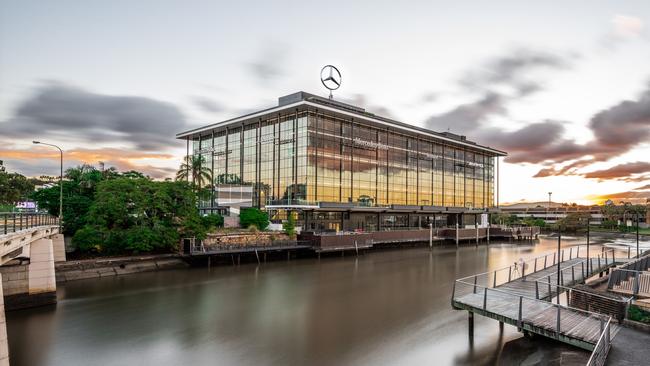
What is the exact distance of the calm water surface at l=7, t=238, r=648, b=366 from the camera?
18.4 metres

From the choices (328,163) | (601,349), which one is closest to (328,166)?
(328,163)

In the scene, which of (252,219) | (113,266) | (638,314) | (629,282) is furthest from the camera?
(252,219)

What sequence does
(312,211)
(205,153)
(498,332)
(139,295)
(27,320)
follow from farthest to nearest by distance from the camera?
(205,153), (312,211), (139,295), (27,320), (498,332)

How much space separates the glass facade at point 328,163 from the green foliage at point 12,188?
30.3m

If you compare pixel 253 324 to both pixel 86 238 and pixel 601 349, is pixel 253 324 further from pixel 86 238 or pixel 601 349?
pixel 86 238

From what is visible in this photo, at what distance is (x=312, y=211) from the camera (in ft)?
219

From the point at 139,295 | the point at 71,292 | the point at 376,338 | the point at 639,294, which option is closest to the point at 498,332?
the point at 376,338

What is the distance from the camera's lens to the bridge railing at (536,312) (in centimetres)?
1585

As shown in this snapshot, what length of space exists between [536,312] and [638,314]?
512 centimetres

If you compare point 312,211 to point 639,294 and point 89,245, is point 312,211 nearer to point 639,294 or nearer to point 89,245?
point 89,245

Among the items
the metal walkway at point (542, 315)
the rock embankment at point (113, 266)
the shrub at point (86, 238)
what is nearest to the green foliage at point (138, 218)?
the shrub at point (86, 238)

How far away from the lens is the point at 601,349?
1379 centimetres

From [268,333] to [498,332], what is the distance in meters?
12.3

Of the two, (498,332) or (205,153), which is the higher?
(205,153)
